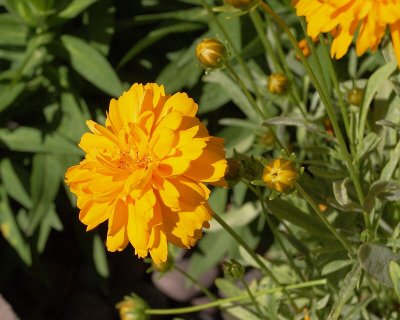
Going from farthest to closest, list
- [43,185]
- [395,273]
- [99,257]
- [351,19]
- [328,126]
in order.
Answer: [99,257], [43,185], [328,126], [395,273], [351,19]

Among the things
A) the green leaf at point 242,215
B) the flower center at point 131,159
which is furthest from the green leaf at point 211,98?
the flower center at point 131,159

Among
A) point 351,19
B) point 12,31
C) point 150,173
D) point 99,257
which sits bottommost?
point 99,257

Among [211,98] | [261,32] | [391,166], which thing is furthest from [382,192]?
[211,98]

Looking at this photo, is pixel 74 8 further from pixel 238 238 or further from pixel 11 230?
pixel 238 238

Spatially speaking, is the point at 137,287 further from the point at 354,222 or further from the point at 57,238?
the point at 354,222

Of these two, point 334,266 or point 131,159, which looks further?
point 334,266

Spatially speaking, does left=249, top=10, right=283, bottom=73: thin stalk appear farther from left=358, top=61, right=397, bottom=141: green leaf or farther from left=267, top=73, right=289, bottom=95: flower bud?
left=358, top=61, right=397, bottom=141: green leaf

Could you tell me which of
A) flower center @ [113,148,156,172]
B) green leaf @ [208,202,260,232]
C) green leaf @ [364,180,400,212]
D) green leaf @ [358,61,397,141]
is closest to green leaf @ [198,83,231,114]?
green leaf @ [208,202,260,232]
